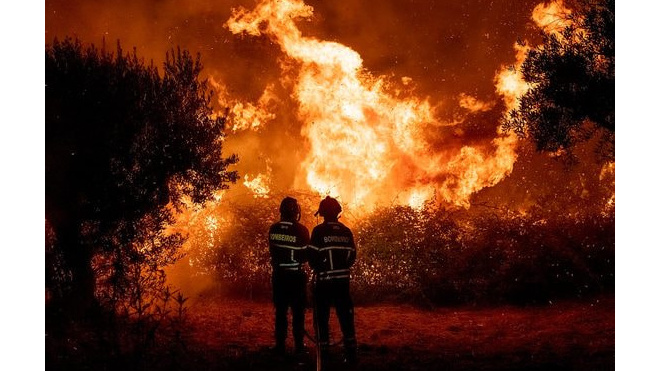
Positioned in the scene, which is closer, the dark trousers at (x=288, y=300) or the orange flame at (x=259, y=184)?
the dark trousers at (x=288, y=300)

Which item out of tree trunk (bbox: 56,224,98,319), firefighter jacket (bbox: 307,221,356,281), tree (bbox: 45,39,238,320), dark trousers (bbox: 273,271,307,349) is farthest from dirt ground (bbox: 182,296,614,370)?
tree (bbox: 45,39,238,320)

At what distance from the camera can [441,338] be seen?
10.7 m

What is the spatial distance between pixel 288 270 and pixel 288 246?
1.44ft

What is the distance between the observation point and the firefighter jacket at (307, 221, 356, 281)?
8.49 meters

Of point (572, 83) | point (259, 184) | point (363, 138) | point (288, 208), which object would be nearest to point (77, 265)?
point (288, 208)

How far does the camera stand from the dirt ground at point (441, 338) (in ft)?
Result: 27.5

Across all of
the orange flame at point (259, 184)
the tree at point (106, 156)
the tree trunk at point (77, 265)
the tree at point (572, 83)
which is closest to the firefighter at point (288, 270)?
the tree at point (106, 156)

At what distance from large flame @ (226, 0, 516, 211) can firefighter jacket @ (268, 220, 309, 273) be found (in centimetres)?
1018

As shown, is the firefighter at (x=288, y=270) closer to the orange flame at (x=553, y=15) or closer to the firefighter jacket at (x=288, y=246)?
the firefighter jacket at (x=288, y=246)

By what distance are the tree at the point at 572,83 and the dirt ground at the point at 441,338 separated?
4.29 meters

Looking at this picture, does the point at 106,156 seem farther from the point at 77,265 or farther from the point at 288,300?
the point at 288,300

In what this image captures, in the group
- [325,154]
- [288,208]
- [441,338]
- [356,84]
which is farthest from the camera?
[325,154]

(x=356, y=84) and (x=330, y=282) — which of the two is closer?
(x=330, y=282)

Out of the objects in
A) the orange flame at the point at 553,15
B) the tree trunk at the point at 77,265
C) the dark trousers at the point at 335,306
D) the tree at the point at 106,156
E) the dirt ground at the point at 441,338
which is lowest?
the dirt ground at the point at 441,338
